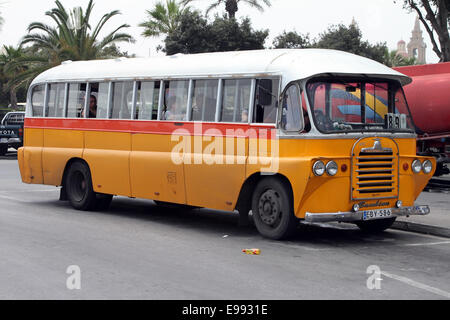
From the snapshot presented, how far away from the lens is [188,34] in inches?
1507

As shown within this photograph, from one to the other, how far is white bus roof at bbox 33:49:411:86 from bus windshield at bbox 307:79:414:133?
0.56 feet

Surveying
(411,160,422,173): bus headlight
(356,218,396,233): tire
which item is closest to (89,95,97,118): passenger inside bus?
(356,218,396,233): tire

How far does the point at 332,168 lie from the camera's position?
379 inches

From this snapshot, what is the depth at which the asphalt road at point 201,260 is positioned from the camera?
7.09m

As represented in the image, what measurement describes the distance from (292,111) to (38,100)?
681cm

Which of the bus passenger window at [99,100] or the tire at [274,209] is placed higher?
the bus passenger window at [99,100]

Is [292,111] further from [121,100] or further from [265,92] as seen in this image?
[121,100]

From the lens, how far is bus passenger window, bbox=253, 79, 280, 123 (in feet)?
33.6

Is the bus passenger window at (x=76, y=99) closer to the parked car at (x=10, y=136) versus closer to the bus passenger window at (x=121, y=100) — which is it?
the bus passenger window at (x=121, y=100)

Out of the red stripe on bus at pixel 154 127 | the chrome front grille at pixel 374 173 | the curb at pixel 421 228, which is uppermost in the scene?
the red stripe on bus at pixel 154 127

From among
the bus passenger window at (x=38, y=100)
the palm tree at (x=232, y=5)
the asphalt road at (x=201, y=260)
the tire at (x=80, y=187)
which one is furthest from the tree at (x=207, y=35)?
the asphalt road at (x=201, y=260)

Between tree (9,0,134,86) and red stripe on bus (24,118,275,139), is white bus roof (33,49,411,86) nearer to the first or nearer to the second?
red stripe on bus (24,118,275,139)

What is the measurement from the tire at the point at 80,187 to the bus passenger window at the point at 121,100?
1.30 metres
